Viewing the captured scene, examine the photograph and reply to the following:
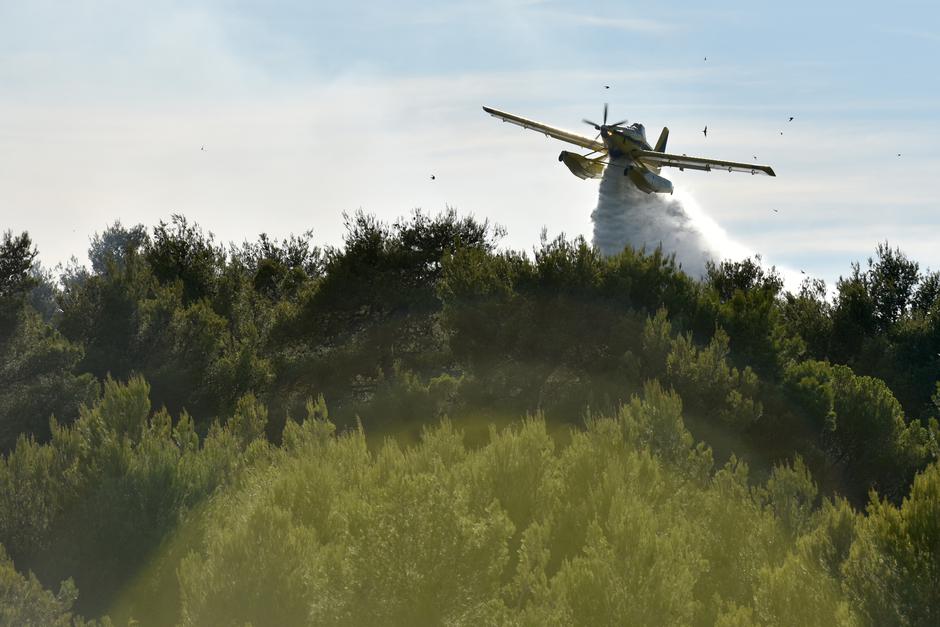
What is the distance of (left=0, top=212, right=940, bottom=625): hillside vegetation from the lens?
17562 millimetres

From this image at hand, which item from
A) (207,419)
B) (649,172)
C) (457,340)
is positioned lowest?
(207,419)

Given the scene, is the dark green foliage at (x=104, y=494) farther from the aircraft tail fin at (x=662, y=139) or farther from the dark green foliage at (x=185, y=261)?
the aircraft tail fin at (x=662, y=139)

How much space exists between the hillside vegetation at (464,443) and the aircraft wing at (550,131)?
1585cm

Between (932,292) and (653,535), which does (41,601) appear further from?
(932,292)

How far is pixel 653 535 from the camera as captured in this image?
18125 millimetres

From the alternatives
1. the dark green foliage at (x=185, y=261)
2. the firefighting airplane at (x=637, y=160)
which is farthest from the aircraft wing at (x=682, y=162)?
the dark green foliage at (x=185, y=261)

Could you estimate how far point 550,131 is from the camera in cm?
7800

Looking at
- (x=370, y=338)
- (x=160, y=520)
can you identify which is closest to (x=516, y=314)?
Answer: (x=370, y=338)

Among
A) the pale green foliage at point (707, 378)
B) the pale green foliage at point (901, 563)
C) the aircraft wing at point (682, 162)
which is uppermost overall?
the aircraft wing at point (682, 162)

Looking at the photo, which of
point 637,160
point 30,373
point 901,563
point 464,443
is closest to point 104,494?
point 464,443

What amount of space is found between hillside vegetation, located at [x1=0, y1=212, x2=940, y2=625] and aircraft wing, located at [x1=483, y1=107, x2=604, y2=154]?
52.0 ft

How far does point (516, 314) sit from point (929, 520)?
25357 millimetres

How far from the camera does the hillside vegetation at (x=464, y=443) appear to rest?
57.6ft

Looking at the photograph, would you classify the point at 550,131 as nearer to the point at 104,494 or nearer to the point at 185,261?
the point at 185,261
